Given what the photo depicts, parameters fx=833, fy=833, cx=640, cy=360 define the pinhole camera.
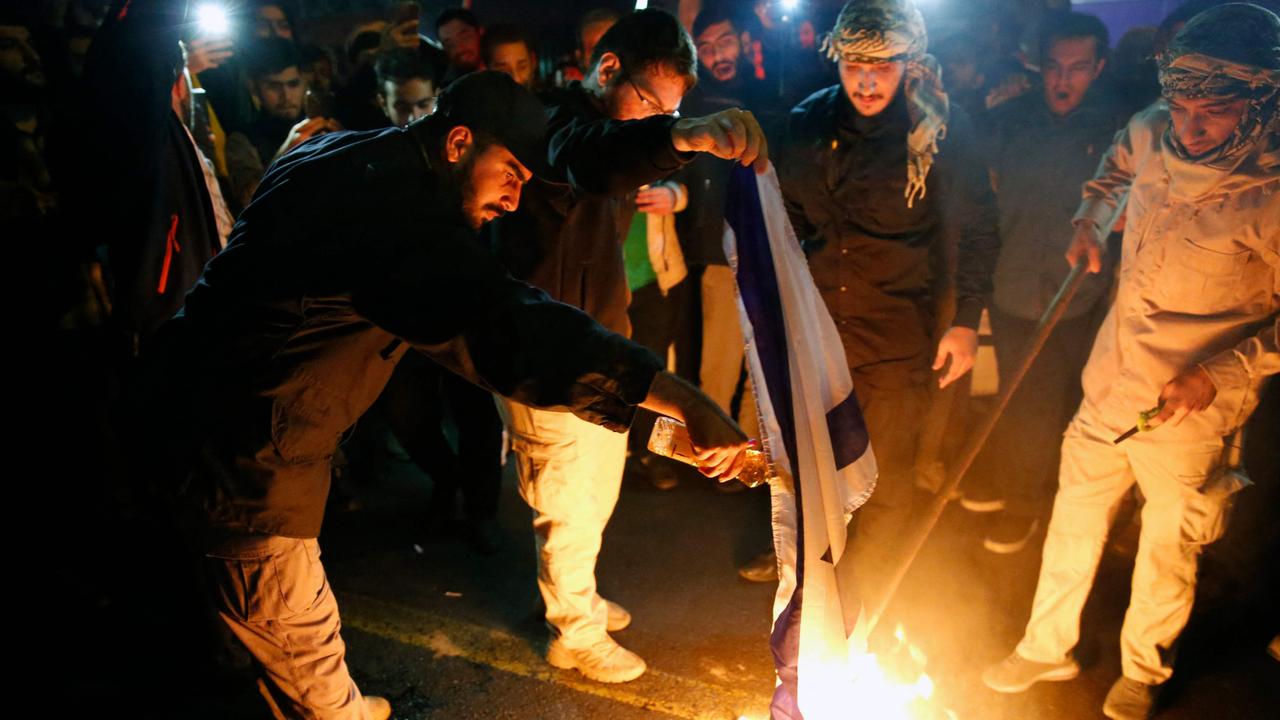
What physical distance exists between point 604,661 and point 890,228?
7.75 feet

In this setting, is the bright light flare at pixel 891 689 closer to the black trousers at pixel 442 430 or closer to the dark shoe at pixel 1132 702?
the dark shoe at pixel 1132 702

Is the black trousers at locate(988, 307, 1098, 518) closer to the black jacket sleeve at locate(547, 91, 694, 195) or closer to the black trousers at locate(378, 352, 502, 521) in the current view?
the black trousers at locate(378, 352, 502, 521)

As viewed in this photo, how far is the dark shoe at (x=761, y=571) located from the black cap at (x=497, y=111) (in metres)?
2.90

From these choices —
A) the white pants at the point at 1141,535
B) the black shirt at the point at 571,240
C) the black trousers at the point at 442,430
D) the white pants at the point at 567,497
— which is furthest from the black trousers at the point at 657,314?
the white pants at the point at 1141,535

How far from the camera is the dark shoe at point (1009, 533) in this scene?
190 inches

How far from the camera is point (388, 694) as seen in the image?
369cm

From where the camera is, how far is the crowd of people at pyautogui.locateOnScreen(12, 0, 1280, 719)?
7.41ft

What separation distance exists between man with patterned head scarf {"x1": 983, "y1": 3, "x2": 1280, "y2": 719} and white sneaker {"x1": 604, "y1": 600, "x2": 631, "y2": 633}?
5.51ft

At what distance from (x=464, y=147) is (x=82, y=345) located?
319cm

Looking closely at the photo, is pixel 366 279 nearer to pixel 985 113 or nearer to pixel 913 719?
pixel 913 719

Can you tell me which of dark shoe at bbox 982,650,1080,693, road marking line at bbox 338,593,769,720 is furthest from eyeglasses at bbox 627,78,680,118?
dark shoe at bbox 982,650,1080,693

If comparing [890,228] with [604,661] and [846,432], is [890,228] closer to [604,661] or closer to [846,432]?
[846,432]

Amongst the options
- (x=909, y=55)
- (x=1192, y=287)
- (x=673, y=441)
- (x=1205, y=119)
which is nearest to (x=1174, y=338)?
(x=1192, y=287)

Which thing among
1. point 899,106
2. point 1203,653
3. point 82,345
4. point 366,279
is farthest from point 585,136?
point 1203,653
